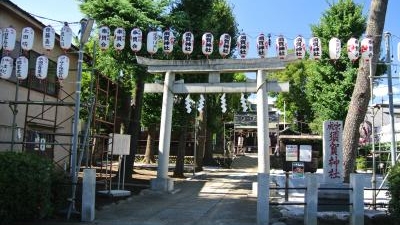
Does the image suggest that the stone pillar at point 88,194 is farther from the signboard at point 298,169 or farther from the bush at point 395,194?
the signboard at point 298,169

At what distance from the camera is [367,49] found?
48.3 feet

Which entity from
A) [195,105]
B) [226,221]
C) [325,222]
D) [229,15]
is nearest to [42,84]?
[195,105]

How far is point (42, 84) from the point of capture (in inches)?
742

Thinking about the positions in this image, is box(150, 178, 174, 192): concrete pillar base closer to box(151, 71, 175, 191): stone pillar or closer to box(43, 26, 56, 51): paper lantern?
box(151, 71, 175, 191): stone pillar

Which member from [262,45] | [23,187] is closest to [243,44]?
[262,45]

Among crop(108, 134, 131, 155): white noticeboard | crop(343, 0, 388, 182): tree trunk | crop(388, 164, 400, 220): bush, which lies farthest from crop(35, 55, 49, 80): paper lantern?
crop(388, 164, 400, 220): bush

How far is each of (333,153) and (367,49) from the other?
399 centimetres

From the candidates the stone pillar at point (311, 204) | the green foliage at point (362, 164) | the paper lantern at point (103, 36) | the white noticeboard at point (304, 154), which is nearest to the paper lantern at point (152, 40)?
the paper lantern at point (103, 36)

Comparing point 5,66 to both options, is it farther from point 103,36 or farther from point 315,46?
point 315,46

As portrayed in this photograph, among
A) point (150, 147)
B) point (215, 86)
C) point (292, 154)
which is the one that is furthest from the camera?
point (150, 147)

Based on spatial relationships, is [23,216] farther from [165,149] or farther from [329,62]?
[329,62]

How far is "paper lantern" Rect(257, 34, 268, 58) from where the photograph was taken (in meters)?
17.3

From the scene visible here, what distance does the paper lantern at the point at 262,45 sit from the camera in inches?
680

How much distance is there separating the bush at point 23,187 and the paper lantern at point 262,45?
31.7 ft
